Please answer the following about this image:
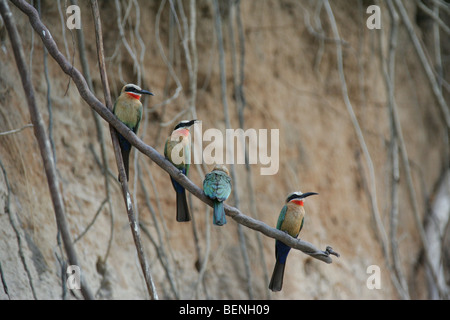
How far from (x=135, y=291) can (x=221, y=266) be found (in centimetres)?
47

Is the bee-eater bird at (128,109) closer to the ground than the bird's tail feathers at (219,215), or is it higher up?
higher up

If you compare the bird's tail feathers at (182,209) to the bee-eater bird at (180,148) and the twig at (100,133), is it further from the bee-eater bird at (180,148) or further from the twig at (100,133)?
the twig at (100,133)

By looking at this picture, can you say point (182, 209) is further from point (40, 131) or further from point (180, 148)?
point (40, 131)

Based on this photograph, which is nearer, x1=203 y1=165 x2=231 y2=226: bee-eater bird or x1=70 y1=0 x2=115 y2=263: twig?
x1=203 y1=165 x2=231 y2=226: bee-eater bird

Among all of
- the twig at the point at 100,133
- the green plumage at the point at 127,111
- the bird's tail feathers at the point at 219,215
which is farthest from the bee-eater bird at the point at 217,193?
the twig at the point at 100,133

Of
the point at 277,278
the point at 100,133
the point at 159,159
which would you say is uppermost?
the point at 100,133

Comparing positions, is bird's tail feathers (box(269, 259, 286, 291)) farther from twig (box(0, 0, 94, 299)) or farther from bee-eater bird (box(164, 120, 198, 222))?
twig (box(0, 0, 94, 299))

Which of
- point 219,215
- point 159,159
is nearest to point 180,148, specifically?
point 159,159

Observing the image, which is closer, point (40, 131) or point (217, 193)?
point (217, 193)

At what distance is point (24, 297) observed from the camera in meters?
2.07

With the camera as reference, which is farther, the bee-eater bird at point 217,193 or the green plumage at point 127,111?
the green plumage at point 127,111

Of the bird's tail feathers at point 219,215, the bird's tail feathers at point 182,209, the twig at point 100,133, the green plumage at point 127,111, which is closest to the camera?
the bird's tail feathers at point 219,215

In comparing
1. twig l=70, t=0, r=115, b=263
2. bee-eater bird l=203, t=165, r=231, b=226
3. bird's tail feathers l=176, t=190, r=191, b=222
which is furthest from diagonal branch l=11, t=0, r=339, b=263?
twig l=70, t=0, r=115, b=263

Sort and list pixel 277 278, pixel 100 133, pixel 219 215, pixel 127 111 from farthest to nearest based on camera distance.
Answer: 1. pixel 100 133
2. pixel 277 278
3. pixel 127 111
4. pixel 219 215
